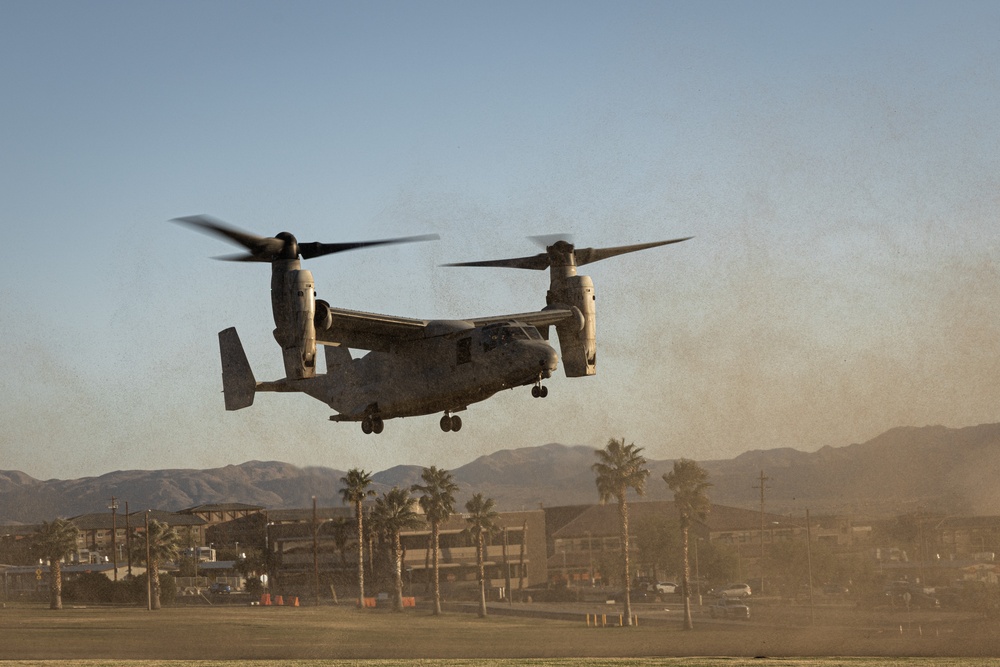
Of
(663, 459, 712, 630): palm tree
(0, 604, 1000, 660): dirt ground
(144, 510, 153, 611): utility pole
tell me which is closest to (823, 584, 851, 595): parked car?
(0, 604, 1000, 660): dirt ground

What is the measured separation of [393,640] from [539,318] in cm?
4941

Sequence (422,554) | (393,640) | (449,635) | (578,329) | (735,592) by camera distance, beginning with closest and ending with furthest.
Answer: (578,329) < (393,640) < (449,635) < (735,592) < (422,554)

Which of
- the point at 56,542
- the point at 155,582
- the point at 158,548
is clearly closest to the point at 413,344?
the point at 155,582

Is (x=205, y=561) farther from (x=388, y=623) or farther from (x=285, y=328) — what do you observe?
(x=285, y=328)

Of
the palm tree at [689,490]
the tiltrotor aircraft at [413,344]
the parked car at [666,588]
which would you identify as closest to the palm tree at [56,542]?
the palm tree at [689,490]

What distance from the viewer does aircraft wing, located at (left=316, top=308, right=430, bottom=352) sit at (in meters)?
36.0

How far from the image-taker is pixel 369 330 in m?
37.2

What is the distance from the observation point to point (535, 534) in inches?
5438

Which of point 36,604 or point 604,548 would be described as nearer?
point 36,604

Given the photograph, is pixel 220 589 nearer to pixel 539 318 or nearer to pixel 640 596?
pixel 640 596

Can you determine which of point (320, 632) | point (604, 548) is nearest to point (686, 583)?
point (320, 632)

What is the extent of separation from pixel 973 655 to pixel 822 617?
84.9 ft

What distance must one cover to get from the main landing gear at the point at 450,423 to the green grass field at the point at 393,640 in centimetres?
2463

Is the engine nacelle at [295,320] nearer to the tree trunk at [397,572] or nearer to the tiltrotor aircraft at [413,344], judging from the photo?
the tiltrotor aircraft at [413,344]
